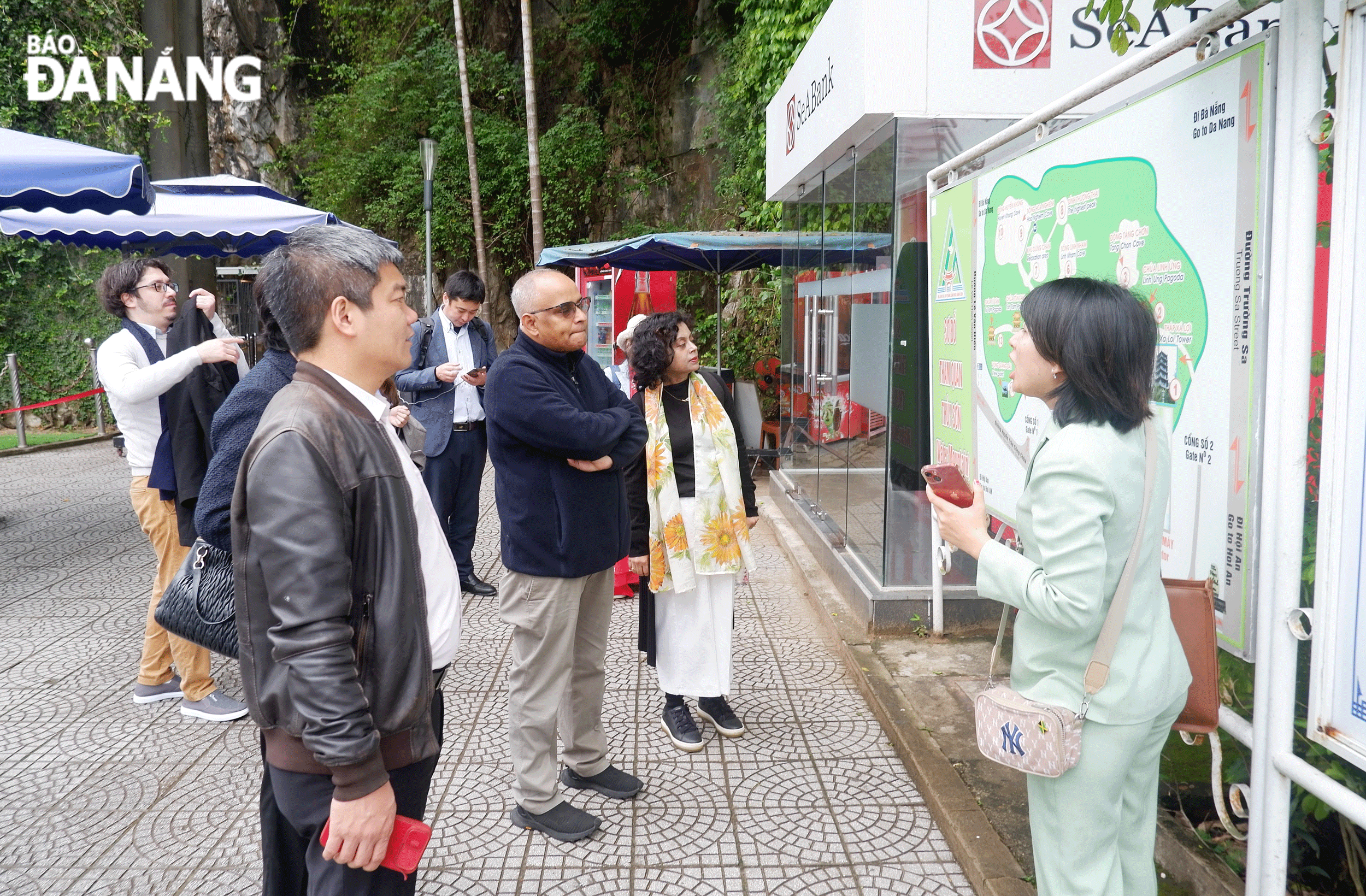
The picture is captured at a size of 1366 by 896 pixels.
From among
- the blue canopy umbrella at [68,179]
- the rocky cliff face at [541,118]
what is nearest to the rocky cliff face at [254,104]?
the rocky cliff face at [541,118]

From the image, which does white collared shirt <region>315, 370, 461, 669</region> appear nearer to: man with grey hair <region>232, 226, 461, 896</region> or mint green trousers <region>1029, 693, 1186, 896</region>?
man with grey hair <region>232, 226, 461, 896</region>

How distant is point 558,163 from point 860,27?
16.8m

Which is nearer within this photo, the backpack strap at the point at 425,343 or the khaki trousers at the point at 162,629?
the khaki trousers at the point at 162,629

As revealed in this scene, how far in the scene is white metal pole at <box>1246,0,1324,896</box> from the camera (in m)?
1.73

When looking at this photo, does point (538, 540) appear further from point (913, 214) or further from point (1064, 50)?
point (1064, 50)

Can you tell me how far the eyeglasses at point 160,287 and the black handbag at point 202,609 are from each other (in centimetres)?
278

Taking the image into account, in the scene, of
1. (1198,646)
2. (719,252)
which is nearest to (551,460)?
(1198,646)

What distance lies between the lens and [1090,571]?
1734mm

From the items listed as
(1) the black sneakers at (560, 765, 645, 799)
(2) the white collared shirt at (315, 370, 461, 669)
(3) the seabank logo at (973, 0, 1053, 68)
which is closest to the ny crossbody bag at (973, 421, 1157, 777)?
(2) the white collared shirt at (315, 370, 461, 669)

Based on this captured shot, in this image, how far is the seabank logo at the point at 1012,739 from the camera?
1841 millimetres

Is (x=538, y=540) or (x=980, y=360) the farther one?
(x=980, y=360)

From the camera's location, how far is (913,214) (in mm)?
4793

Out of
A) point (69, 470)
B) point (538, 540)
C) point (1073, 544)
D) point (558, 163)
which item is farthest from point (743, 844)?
point (558, 163)

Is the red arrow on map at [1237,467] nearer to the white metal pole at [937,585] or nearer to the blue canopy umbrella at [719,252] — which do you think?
the white metal pole at [937,585]
